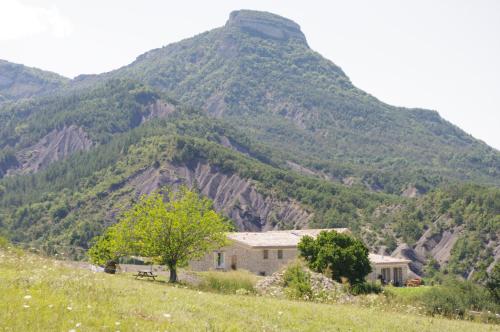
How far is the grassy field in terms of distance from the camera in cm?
1345

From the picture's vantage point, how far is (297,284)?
28.9 meters

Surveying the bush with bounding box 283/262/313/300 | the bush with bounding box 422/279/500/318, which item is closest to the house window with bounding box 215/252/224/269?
the bush with bounding box 422/279/500/318

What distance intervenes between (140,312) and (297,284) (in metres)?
14.5

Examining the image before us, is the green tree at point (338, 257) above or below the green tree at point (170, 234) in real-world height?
below

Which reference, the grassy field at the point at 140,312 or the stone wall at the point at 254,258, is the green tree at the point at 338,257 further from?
the grassy field at the point at 140,312

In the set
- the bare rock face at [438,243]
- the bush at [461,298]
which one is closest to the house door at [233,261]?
the bush at [461,298]

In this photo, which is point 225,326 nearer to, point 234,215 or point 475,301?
point 475,301

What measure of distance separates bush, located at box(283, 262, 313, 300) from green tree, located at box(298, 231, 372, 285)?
48.7 feet

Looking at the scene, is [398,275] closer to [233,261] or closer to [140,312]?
[233,261]

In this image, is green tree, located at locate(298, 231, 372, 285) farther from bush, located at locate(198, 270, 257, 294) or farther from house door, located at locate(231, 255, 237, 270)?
house door, located at locate(231, 255, 237, 270)

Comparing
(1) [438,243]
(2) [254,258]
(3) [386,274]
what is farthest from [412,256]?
(2) [254,258]

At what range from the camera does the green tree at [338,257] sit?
48844 millimetres

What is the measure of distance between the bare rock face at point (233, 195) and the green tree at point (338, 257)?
95.5m

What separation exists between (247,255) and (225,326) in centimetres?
5325
